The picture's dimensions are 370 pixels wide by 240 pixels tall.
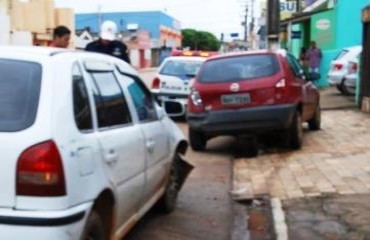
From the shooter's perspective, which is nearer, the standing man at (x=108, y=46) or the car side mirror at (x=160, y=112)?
the car side mirror at (x=160, y=112)

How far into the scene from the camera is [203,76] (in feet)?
36.3

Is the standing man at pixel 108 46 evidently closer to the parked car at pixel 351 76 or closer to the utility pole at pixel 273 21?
the utility pole at pixel 273 21

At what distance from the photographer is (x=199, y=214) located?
727cm

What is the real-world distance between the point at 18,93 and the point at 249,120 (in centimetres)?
666

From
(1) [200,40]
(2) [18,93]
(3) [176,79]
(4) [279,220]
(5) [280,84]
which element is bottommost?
(1) [200,40]

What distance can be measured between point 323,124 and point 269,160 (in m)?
4.75

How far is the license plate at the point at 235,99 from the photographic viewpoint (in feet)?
34.6

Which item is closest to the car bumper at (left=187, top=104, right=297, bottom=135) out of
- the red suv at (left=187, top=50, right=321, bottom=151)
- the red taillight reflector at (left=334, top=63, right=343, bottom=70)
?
the red suv at (left=187, top=50, right=321, bottom=151)

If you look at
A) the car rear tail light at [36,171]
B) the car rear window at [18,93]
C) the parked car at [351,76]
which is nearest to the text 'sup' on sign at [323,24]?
the parked car at [351,76]

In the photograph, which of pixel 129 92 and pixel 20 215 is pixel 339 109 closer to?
pixel 129 92

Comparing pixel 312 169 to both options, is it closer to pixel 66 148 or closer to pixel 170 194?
pixel 170 194

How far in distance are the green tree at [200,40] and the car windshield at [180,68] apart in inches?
3595

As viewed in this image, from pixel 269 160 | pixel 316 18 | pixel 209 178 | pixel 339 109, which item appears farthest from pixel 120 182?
pixel 316 18

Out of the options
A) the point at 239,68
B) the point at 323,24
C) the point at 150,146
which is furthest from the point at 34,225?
the point at 323,24
